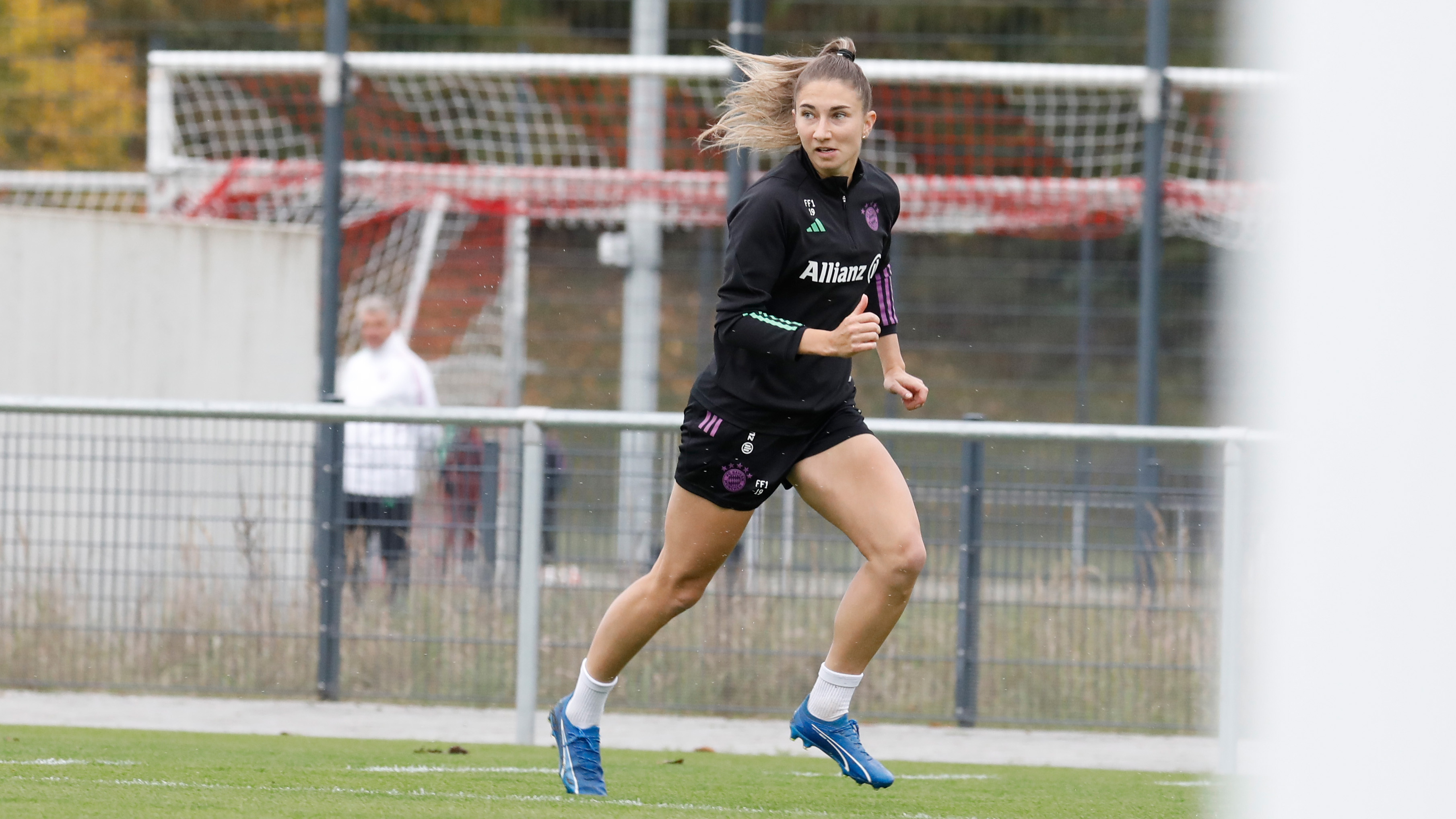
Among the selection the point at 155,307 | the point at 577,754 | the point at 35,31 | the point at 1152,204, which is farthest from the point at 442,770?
the point at 35,31

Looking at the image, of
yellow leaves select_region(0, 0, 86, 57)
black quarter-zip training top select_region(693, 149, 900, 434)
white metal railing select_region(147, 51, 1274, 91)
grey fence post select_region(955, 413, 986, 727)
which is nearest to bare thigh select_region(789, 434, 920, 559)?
black quarter-zip training top select_region(693, 149, 900, 434)

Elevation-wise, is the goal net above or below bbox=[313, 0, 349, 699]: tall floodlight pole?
above

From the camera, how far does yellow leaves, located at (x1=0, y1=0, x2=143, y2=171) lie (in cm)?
2425

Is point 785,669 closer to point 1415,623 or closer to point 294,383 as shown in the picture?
point 294,383

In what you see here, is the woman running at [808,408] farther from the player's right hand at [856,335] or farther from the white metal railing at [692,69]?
the white metal railing at [692,69]

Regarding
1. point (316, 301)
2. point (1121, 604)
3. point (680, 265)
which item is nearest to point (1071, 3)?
point (680, 265)

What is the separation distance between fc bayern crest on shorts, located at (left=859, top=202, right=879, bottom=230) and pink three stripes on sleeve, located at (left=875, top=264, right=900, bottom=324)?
0.21 m

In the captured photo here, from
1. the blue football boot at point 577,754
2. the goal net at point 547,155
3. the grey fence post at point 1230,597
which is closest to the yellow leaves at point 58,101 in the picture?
the goal net at point 547,155

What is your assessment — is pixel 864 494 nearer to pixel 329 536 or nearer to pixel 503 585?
pixel 503 585

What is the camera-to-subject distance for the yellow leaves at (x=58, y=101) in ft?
79.6

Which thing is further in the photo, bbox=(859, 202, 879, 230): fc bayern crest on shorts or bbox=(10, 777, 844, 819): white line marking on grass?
bbox=(10, 777, 844, 819): white line marking on grass

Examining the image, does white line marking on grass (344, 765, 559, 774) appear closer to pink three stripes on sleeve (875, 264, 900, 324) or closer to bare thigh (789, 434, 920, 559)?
bare thigh (789, 434, 920, 559)

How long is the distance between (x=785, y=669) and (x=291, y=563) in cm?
211

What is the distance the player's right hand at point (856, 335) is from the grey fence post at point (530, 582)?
8.98ft
